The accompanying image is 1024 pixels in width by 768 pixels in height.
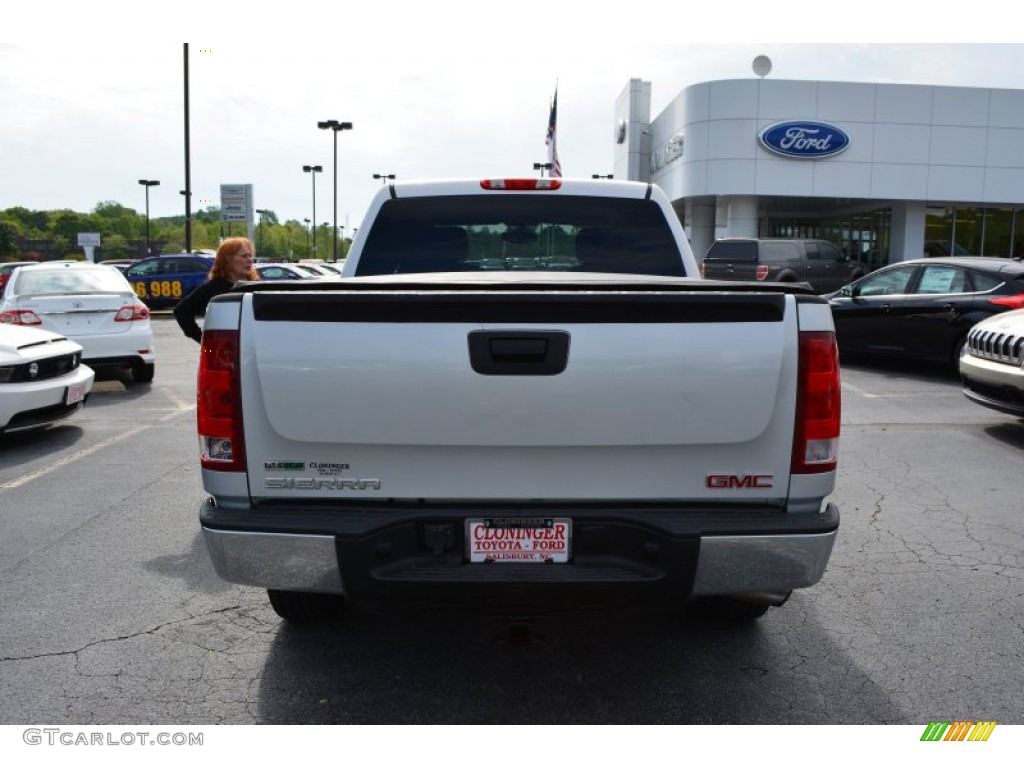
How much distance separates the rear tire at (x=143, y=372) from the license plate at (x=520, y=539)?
9.84 metres

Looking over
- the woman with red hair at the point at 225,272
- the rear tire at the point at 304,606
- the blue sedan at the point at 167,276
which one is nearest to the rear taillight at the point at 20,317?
the woman with red hair at the point at 225,272

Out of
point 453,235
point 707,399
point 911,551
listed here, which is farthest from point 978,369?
point 707,399

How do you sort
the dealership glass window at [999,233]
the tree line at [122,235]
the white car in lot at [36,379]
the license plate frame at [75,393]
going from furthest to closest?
the tree line at [122,235] → the dealership glass window at [999,233] → the license plate frame at [75,393] → the white car in lot at [36,379]

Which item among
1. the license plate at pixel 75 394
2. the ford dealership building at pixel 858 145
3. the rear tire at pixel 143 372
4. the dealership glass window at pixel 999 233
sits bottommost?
the rear tire at pixel 143 372

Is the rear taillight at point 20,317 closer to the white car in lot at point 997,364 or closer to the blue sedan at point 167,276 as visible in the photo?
the white car in lot at point 997,364

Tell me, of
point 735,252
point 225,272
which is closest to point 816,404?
point 225,272

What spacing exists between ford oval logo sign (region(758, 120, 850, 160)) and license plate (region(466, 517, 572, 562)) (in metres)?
34.9

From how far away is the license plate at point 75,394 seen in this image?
327 inches

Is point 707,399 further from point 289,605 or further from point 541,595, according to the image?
point 289,605

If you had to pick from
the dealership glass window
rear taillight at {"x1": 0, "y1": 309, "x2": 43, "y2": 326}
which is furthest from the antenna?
rear taillight at {"x1": 0, "y1": 309, "x2": 43, "y2": 326}

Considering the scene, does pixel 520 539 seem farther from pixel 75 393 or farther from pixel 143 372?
pixel 143 372

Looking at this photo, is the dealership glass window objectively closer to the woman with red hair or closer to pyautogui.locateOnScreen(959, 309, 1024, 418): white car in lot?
pyautogui.locateOnScreen(959, 309, 1024, 418): white car in lot

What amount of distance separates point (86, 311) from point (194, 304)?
553cm

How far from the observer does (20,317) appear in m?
10.8
